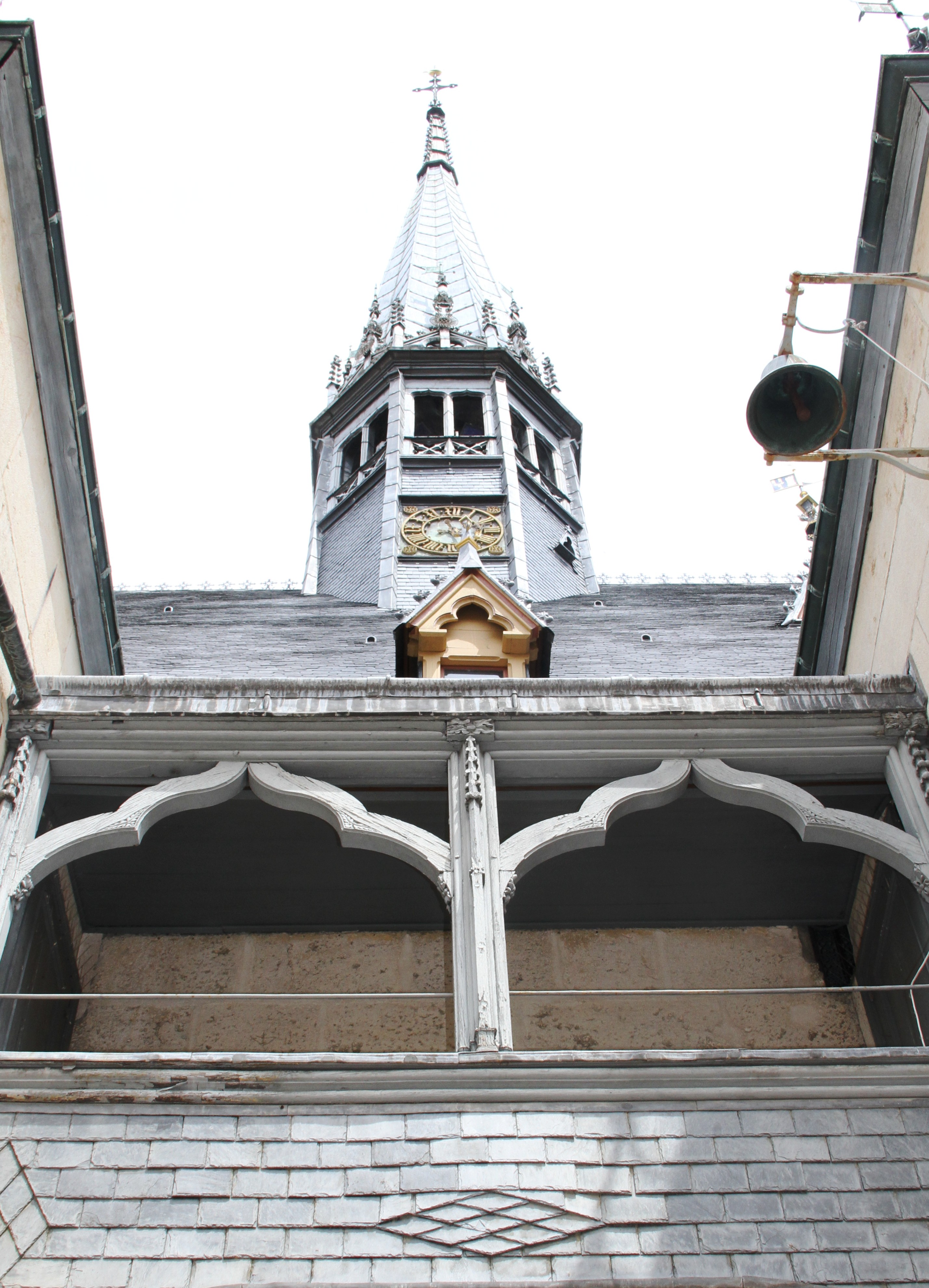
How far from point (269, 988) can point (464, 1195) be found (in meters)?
3.33

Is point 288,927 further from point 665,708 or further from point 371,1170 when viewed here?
point 371,1170

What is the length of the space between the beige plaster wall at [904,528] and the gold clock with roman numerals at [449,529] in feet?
39.2

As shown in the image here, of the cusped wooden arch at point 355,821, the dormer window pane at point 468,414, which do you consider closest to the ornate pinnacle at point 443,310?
the dormer window pane at point 468,414

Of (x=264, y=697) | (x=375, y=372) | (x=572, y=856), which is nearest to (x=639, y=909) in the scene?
(x=572, y=856)

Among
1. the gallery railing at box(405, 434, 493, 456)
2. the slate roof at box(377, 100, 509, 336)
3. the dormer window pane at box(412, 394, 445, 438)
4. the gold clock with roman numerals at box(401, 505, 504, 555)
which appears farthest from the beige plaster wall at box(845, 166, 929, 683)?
the slate roof at box(377, 100, 509, 336)

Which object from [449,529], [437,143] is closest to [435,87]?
[437,143]

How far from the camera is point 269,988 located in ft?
28.5

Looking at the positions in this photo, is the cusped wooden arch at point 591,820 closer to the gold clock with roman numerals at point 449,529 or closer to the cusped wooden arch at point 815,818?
the cusped wooden arch at point 815,818

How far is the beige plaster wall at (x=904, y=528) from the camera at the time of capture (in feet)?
24.9

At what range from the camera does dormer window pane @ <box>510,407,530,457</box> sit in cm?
2558

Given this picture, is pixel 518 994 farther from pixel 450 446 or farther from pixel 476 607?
pixel 450 446

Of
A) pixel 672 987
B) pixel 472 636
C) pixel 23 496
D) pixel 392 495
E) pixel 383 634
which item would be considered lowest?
pixel 672 987

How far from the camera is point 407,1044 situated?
834 centimetres

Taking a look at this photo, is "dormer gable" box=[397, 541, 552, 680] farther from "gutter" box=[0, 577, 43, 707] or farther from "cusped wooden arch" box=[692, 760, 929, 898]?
"gutter" box=[0, 577, 43, 707]
